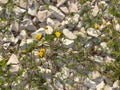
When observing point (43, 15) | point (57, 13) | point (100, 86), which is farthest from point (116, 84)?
point (43, 15)

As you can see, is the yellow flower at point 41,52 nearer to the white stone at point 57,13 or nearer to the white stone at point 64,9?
the white stone at point 57,13

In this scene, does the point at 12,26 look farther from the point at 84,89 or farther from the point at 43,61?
the point at 84,89

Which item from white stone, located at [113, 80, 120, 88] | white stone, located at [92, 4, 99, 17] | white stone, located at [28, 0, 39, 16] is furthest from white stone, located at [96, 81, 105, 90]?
white stone, located at [28, 0, 39, 16]

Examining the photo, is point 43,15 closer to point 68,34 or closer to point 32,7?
point 32,7

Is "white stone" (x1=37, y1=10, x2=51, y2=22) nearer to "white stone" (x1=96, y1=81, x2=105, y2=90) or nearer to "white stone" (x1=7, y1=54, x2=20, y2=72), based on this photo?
"white stone" (x1=7, y1=54, x2=20, y2=72)

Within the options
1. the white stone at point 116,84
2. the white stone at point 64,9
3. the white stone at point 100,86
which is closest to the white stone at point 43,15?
the white stone at point 64,9

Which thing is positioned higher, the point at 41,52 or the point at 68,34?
the point at 68,34

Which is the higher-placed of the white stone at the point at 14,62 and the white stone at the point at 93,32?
the white stone at the point at 93,32
